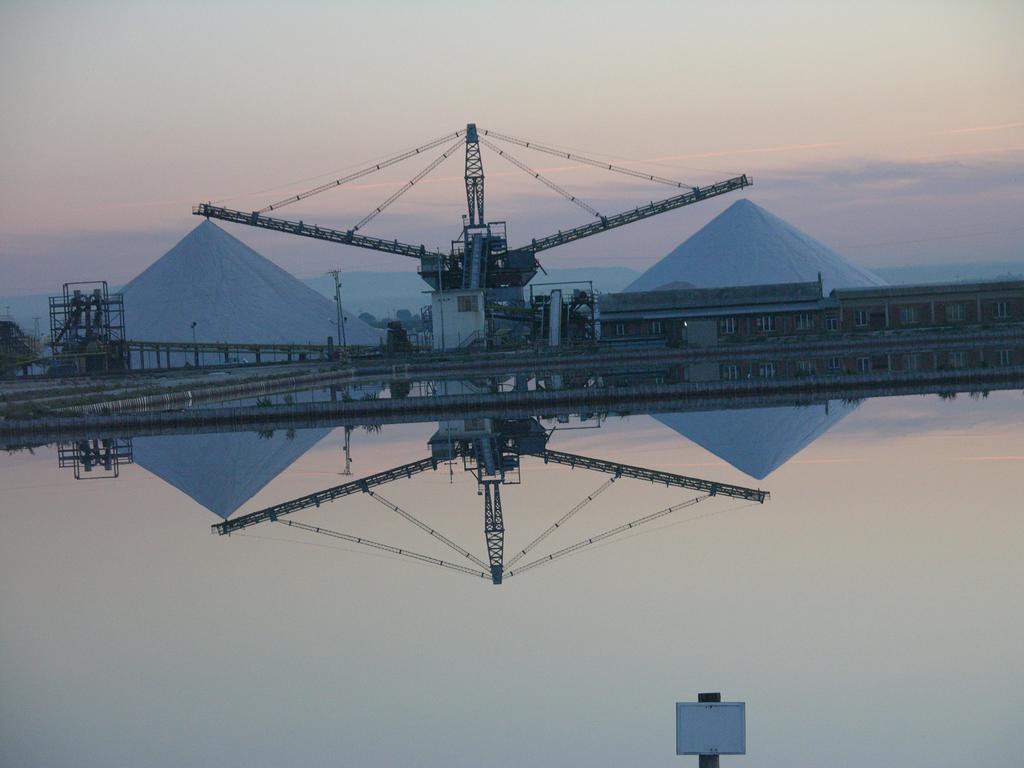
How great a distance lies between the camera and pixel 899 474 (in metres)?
17.6

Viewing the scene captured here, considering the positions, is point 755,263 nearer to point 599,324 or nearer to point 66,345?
point 599,324

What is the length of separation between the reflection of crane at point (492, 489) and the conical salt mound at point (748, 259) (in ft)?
154

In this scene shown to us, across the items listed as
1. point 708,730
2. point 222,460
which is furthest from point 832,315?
point 708,730

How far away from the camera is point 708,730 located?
669cm

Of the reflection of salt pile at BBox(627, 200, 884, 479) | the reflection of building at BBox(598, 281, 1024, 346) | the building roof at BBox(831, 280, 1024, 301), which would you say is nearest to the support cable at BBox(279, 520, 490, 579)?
the reflection of building at BBox(598, 281, 1024, 346)

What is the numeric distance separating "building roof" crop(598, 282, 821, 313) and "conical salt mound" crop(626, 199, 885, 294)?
13.6 metres

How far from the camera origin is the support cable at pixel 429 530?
13490 millimetres

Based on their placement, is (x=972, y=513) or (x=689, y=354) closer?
(x=972, y=513)

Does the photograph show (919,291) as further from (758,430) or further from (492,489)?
(492,489)

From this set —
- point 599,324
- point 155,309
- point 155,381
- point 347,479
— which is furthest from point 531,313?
point 347,479

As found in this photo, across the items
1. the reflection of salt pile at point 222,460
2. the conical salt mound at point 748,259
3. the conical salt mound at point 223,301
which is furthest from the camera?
the conical salt mound at point 223,301

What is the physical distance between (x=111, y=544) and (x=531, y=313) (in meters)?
Answer: 44.3

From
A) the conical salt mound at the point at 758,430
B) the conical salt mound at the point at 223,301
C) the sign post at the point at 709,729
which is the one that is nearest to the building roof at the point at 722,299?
the conical salt mound at the point at 223,301

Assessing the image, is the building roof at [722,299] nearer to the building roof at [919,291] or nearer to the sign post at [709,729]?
the building roof at [919,291]
